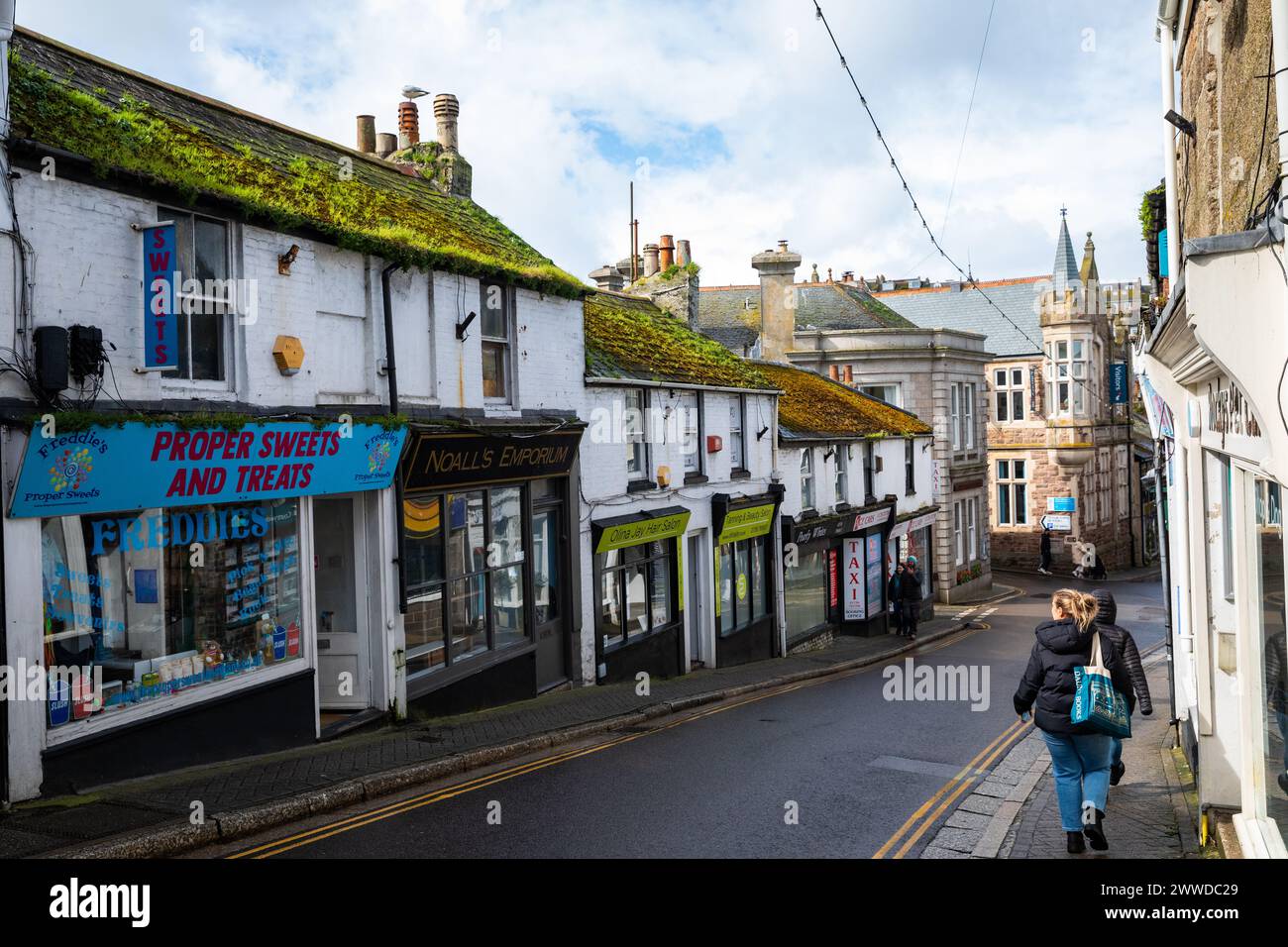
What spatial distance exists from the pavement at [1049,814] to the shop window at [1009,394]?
37.4 metres

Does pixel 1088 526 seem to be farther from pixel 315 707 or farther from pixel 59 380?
pixel 59 380

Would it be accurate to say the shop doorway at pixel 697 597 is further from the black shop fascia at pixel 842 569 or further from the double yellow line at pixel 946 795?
the double yellow line at pixel 946 795

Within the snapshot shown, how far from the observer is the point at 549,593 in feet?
51.0

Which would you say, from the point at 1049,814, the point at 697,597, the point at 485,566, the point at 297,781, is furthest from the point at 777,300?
the point at 297,781

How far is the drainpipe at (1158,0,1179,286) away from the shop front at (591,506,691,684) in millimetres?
8925

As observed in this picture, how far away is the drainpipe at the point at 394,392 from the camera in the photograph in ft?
38.9

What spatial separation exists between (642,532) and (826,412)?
460 inches

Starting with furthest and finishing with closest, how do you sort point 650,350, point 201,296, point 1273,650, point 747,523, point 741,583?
point 741,583 < point 747,523 < point 650,350 < point 201,296 < point 1273,650

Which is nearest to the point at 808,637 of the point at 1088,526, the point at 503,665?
the point at 503,665

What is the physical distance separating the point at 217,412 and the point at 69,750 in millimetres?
3070

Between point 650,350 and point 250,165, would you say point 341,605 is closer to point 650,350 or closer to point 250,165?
point 250,165

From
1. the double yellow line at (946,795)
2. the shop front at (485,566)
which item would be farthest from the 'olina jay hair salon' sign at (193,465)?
the double yellow line at (946,795)

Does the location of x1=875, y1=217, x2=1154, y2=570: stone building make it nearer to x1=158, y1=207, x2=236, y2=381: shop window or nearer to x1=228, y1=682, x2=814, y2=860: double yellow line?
x1=228, y1=682, x2=814, y2=860: double yellow line

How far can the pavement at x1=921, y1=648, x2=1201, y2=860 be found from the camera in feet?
25.3
